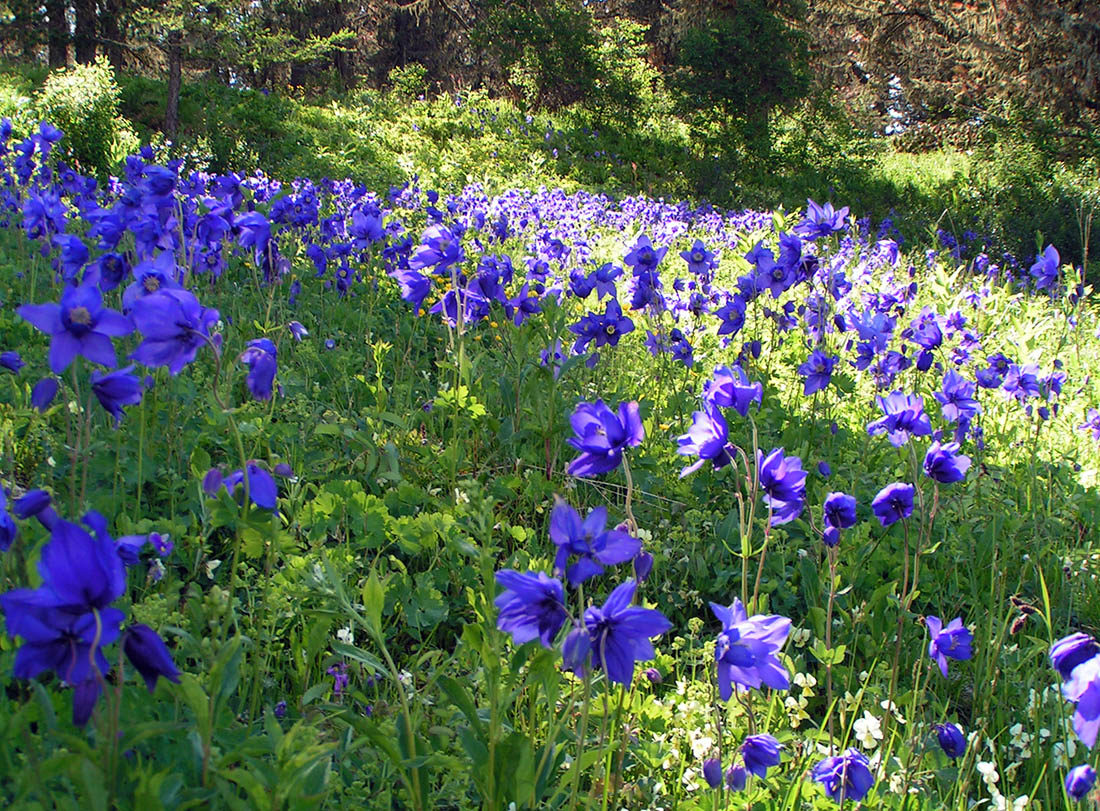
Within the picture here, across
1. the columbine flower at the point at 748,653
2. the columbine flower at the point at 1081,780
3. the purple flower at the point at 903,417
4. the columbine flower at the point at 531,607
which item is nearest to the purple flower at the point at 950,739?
the columbine flower at the point at 1081,780

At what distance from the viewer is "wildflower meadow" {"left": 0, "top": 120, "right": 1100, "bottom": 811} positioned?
3.58 ft

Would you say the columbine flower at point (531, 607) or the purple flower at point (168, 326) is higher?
the purple flower at point (168, 326)

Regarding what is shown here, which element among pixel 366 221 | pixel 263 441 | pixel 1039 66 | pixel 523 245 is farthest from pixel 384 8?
pixel 263 441

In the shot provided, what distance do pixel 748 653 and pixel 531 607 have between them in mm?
352

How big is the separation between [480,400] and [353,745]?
185 centimetres

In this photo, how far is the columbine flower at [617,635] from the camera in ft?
3.30

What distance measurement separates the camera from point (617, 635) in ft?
3.39

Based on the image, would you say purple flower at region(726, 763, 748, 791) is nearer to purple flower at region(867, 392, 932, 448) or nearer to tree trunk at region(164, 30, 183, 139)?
purple flower at region(867, 392, 932, 448)

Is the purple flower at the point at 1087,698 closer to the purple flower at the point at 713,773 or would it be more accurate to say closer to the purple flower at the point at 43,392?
the purple flower at the point at 713,773

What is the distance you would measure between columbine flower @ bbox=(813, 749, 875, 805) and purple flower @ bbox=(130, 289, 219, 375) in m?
1.22

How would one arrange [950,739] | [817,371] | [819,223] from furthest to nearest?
[819,223]
[817,371]
[950,739]

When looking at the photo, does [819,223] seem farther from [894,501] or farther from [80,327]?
[80,327]

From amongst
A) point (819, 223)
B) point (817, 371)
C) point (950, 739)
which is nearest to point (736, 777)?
point (950, 739)

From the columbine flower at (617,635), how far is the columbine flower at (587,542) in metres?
0.06
